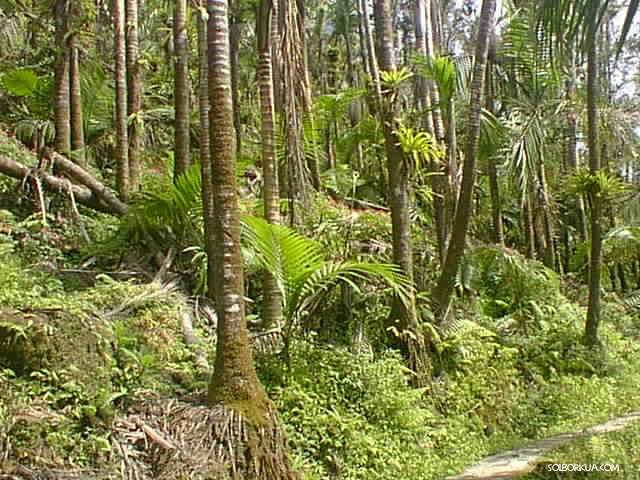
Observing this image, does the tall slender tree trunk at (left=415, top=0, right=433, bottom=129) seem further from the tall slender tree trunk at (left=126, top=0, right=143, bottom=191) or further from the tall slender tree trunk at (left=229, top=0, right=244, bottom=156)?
the tall slender tree trunk at (left=126, top=0, right=143, bottom=191)

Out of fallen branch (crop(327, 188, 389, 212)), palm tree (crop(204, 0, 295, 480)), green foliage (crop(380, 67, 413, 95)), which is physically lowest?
palm tree (crop(204, 0, 295, 480))

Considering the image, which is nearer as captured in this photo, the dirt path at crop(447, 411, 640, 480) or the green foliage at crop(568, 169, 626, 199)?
the dirt path at crop(447, 411, 640, 480)

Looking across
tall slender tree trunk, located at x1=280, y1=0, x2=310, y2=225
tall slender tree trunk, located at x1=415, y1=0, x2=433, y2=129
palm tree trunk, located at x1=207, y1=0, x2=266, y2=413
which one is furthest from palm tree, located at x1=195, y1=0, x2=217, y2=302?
tall slender tree trunk, located at x1=415, y1=0, x2=433, y2=129

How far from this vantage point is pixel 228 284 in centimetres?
547

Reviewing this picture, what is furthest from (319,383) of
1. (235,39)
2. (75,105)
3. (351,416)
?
(235,39)

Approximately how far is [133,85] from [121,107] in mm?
1635

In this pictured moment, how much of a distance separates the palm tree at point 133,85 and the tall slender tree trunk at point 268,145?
3576 mm

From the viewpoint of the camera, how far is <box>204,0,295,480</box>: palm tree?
5.27 metres

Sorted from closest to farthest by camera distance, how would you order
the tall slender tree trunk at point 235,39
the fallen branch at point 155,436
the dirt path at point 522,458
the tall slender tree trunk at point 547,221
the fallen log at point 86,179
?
the fallen branch at point 155,436 < the dirt path at point 522,458 < the fallen log at point 86,179 < the tall slender tree trunk at point 235,39 < the tall slender tree trunk at point 547,221

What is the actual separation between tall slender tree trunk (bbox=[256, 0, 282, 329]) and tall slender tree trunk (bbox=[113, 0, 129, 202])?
3.11 m

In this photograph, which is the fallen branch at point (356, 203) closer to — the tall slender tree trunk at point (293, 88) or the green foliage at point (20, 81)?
the green foliage at point (20, 81)

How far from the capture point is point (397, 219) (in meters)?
8.83

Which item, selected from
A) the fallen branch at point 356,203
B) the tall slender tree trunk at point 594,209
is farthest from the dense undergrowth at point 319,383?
the fallen branch at point 356,203

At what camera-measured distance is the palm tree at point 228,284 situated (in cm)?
527
